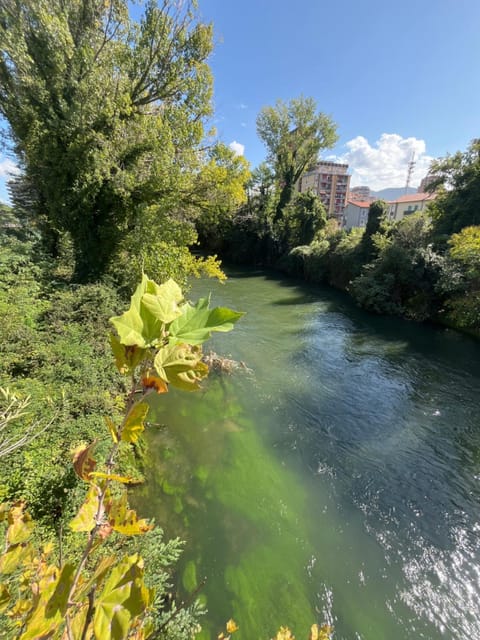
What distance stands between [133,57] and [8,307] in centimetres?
766

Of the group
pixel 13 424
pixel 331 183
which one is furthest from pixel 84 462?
pixel 331 183

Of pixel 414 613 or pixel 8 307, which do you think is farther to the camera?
pixel 8 307

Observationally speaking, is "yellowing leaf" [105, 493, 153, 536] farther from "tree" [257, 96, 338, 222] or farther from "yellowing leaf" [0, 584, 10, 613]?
"tree" [257, 96, 338, 222]

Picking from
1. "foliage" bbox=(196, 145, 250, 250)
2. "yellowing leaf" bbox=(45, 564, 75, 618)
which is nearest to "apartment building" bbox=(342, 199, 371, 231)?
"foliage" bbox=(196, 145, 250, 250)

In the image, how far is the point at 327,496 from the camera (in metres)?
4.43

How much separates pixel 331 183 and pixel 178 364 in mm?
69655

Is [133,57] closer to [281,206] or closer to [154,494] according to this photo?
[154,494]

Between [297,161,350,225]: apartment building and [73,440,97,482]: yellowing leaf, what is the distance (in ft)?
218

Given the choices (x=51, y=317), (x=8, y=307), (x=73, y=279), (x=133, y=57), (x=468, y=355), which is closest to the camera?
(x=8, y=307)

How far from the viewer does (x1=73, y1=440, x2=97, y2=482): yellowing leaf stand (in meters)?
0.70

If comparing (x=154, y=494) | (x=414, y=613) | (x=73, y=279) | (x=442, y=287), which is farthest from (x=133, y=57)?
(x=442, y=287)

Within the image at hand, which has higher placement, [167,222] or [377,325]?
[167,222]

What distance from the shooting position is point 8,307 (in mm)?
4625

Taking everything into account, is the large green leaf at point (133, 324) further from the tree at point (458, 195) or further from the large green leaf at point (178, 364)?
the tree at point (458, 195)
